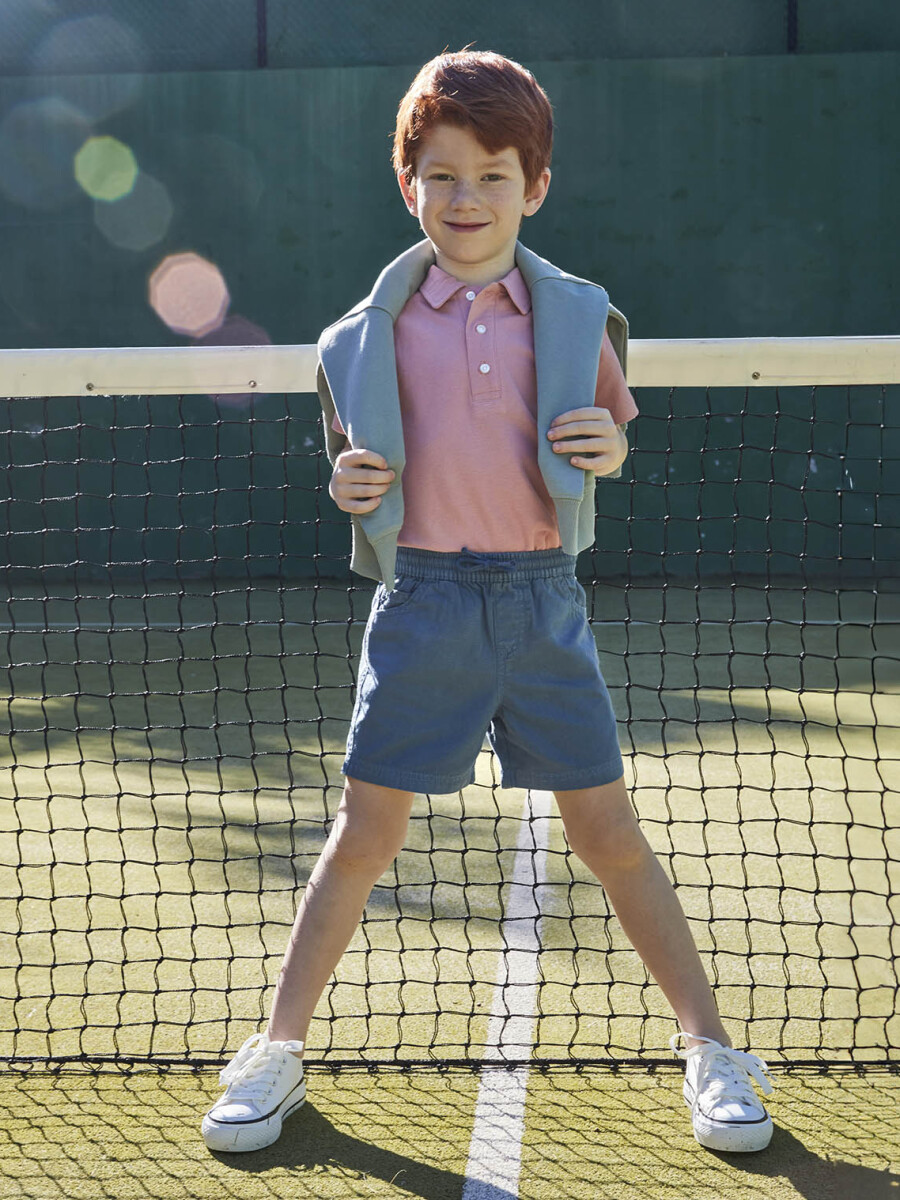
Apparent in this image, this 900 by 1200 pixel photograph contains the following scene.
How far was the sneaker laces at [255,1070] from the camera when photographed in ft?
7.39

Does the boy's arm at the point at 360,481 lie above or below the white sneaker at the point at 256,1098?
above

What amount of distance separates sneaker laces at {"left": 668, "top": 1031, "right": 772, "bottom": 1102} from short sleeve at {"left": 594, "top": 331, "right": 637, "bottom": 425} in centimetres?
108

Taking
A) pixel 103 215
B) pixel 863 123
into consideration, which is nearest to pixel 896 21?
pixel 863 123

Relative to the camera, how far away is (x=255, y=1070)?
2271 millimetres

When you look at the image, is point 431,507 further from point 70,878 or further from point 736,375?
point 70,878

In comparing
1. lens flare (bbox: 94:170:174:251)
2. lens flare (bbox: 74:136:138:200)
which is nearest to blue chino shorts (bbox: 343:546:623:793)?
lens flare (bbox: 94:170:174:251)

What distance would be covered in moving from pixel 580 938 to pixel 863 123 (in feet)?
29.5

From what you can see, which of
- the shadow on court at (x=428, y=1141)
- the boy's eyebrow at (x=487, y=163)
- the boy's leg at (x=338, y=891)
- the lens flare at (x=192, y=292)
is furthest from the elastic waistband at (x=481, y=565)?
the lens flare at (x=192, y=292)

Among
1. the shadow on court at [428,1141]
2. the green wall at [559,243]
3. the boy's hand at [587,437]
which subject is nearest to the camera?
the boy's hand at [587,437]

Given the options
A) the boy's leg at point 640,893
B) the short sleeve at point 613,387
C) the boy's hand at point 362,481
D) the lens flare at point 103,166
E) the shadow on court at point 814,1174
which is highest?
the lens flare at point 103,166

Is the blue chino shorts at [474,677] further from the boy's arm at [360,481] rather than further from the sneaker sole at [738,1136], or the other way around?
the sneaker sole at [738,1136]

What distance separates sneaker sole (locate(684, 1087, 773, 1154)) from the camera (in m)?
2.19

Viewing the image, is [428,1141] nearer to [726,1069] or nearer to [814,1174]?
[726,1069]

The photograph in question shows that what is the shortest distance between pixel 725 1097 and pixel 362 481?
1.18m
